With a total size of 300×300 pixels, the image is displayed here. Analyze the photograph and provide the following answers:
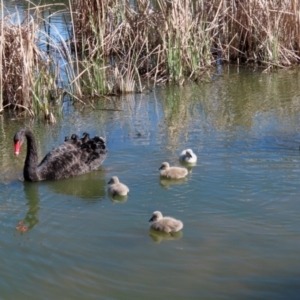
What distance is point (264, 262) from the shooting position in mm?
4590

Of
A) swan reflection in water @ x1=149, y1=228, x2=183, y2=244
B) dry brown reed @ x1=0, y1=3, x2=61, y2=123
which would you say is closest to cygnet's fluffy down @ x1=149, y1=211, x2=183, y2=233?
swan reflection in water @ x1=149, y1=228, x2=183, y2=244

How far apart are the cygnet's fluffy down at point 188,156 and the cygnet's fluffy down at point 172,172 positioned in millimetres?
255

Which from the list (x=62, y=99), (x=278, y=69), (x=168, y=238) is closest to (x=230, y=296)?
(x=168, y=238)

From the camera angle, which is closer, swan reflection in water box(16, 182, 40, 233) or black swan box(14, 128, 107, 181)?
swan reflection in water box(16, 182, 40, 233)

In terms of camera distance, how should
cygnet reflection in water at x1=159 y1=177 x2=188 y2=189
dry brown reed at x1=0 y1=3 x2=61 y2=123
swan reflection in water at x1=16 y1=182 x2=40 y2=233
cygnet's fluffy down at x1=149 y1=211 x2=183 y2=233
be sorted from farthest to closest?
dry brown reed at x1=0 y1=3 x2=61 y2=123 → cygnet reflection in water at x1=159 y1=177 x2=188 y2=189 → swan reflection in water at x1=16 y1=182 x2=40 y2=233 → cygnet's fluffy down at x1=149 y1=211 x2=183 y2=233

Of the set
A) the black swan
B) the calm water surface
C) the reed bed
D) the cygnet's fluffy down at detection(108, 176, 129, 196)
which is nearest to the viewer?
the calm water surface

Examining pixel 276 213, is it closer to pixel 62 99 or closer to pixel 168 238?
pixel 168 238

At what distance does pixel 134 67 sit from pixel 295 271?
5.58 metres

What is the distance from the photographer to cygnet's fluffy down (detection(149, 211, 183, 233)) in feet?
16.3

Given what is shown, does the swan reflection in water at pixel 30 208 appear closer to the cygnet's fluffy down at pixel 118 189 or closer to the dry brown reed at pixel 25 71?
the cygnet's fluffy down at pixel 118 189

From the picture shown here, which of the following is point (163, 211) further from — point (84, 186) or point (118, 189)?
point (84, 186)

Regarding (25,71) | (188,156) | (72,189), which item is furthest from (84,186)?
(25,71)

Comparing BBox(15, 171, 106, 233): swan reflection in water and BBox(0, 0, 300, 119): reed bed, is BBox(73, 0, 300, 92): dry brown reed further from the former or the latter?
BBox(15, 171, 106, 233): swan reflection in water

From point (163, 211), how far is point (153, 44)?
5.30 metres
